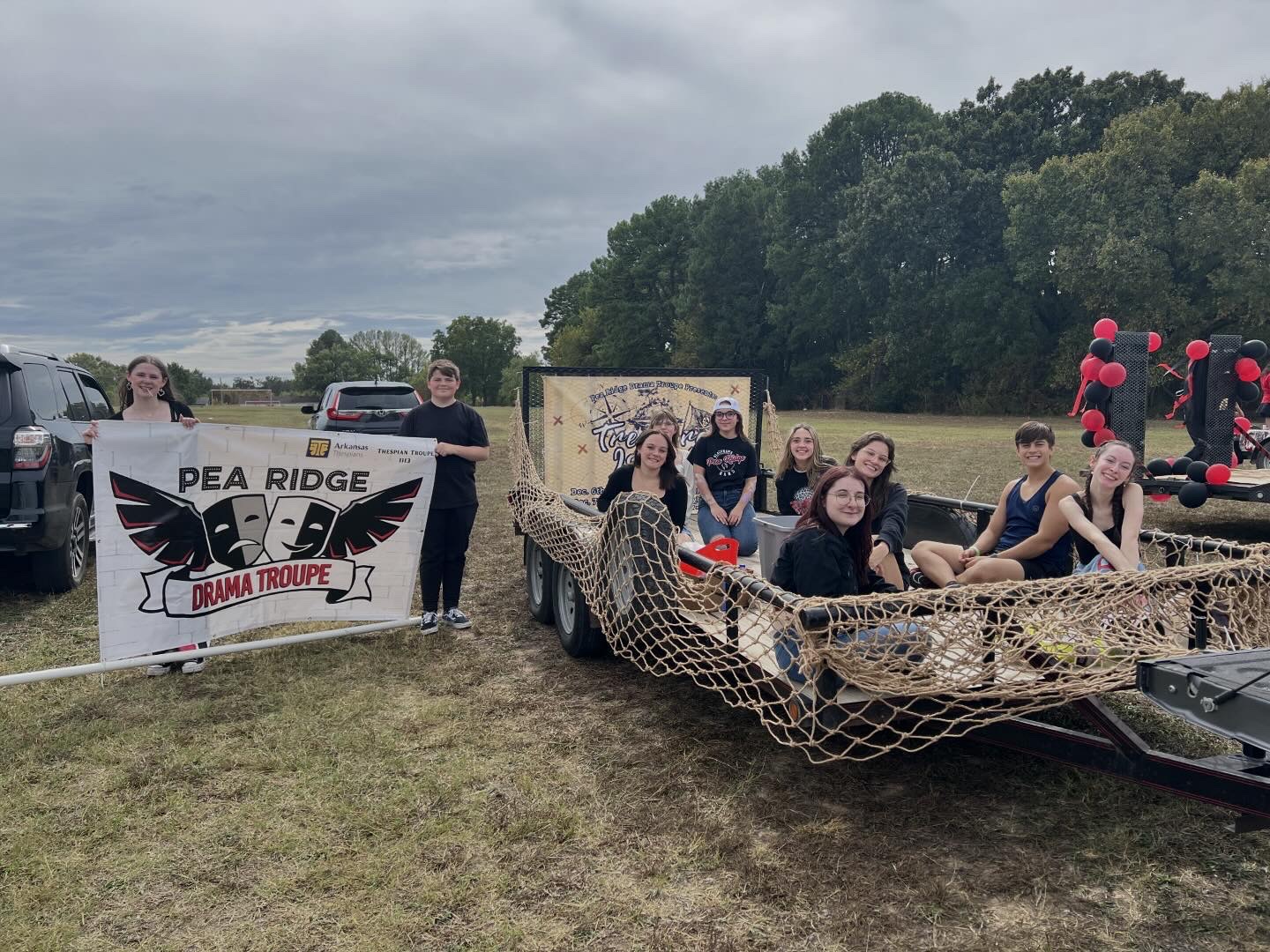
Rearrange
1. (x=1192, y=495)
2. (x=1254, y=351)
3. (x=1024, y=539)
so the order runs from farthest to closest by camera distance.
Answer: (x=1254, y=351)
(x=1192, y=495)
(x=1024, y=539)

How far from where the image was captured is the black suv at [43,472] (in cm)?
551

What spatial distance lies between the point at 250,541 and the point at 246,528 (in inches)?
3.0

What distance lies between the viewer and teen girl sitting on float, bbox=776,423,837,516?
5.43 meters

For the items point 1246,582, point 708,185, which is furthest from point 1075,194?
point 1246,582

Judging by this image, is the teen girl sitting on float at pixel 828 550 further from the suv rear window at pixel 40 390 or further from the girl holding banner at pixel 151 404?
the suv rear window at pixel 40 390

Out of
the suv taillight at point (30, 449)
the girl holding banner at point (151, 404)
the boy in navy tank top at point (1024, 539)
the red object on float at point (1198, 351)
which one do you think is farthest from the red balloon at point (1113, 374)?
the suv taillight at point (30, 449)

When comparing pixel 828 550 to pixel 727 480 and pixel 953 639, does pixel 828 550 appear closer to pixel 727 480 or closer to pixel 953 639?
pixel 953 639

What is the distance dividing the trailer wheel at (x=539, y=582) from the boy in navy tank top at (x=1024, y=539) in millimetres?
2325

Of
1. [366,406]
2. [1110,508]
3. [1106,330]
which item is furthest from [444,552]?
[366,406]

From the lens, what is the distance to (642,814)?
3115mm


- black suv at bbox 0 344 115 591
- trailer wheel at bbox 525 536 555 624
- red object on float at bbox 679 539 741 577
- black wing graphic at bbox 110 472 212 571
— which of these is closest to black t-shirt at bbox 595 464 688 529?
red object on float at bbox 679 539 741 577

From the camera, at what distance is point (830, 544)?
308 cm

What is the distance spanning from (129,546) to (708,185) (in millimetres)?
53593

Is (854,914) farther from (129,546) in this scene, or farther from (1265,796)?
(129,546)
